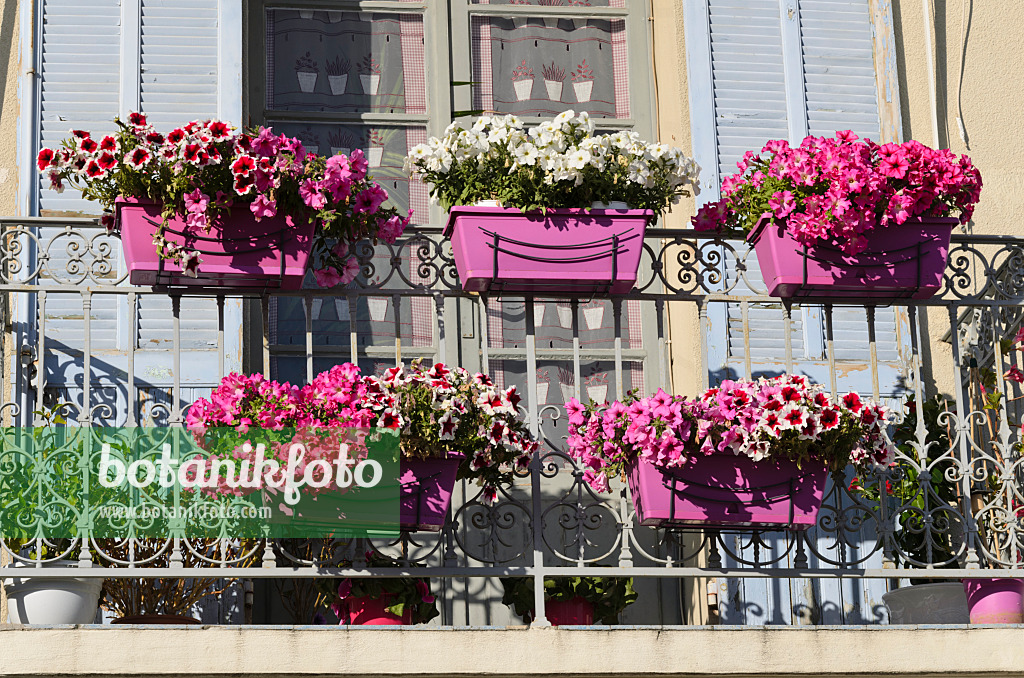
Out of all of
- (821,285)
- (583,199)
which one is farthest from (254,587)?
(821,285)

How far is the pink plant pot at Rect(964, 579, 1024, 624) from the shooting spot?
17.0 ft

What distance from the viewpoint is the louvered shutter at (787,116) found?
242 inches

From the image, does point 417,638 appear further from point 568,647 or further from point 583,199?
point 583,199

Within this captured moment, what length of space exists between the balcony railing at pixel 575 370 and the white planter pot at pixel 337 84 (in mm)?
786

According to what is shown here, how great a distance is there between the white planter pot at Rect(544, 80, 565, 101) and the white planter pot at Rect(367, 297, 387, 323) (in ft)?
4.12

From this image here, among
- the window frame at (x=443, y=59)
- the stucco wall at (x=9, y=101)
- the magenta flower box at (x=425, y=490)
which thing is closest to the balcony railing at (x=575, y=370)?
the magenta flower box at (x=425, y=490)

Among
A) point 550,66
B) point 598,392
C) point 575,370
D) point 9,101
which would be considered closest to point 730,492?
point 575,370

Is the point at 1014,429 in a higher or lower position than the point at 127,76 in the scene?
lower

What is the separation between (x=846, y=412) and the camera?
16.4ft

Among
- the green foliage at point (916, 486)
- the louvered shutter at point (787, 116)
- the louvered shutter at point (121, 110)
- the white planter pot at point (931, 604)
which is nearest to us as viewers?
the white planter pot at point (931, 604)

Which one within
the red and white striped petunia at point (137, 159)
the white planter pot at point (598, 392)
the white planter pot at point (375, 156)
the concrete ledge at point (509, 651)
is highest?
the white planter pot at point (375, 156)

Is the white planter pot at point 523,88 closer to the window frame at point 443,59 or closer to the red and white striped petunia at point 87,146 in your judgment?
the window frame at point 443,59

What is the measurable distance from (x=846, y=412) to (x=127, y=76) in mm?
3294

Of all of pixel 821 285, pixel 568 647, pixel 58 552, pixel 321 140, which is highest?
pixel 321 140
